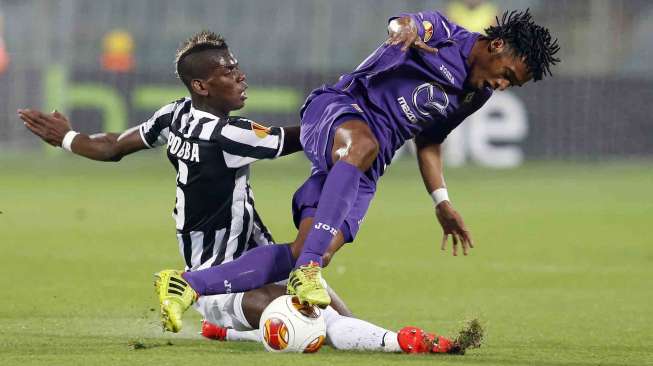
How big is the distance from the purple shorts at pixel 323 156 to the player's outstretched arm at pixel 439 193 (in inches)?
17.4

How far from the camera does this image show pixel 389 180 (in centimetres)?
1825

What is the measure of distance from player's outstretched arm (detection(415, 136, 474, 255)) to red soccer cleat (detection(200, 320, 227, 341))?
1.13 m

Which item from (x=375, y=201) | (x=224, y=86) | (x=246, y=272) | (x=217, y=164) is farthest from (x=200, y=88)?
(x=375, y=201)

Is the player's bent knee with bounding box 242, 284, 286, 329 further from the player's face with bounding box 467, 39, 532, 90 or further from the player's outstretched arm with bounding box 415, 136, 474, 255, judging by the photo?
the player's face with bounding box 467, 39, 532, 90

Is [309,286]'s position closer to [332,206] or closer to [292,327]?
[292,327]

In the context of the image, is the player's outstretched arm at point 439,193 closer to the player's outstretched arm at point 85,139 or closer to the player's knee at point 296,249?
the player's knee at point 296,249

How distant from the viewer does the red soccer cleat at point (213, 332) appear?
6.54 meters

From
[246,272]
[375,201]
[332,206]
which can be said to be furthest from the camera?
[375,201]

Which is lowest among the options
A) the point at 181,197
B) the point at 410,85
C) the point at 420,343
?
the point at 420,343

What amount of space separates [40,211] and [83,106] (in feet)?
20.5

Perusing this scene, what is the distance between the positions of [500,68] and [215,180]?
140 centimetres

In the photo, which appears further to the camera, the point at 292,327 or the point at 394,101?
the point at 394,101

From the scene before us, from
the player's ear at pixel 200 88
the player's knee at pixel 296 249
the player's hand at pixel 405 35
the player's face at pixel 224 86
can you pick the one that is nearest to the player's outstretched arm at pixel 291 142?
the player's face at pixel 224 86

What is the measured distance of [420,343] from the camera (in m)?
5.86
